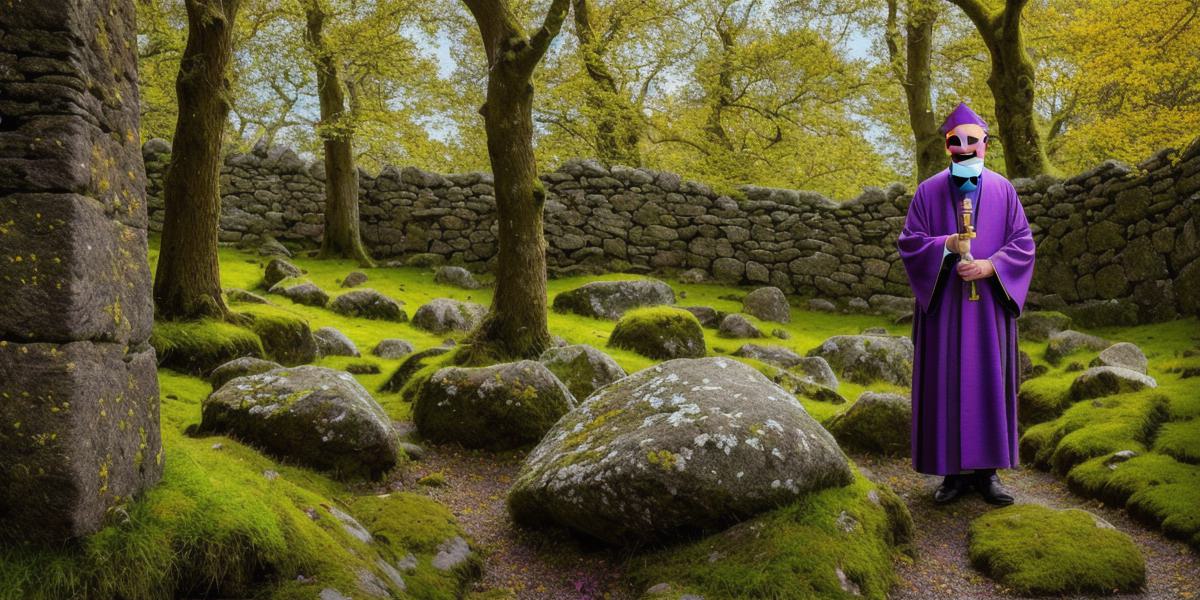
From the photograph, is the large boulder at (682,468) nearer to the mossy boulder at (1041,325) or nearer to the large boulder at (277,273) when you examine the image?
the mossy boulder at (1041,325)

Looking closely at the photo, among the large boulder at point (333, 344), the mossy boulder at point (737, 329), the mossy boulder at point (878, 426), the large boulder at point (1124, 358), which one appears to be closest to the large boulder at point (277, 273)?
the large boulder at point (333, 344)

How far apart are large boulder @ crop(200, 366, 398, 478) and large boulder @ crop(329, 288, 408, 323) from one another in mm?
7739

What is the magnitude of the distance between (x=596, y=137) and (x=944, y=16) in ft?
38.0

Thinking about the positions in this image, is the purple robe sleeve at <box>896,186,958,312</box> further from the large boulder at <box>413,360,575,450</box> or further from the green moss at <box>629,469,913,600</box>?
the large boulder at <box>413,360,575,450</box>

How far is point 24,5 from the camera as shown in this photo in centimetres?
331

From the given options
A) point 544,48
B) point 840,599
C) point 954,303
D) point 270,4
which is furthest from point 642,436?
point 270,4

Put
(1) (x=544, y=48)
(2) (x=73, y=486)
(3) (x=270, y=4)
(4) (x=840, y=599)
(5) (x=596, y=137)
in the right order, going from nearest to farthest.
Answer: (2) (x=73, y=486) < (4) (x=840, y=599) < (1) (x=544, y=48) < (3) (x=270, y=4) < (5) (x=596, y=137)

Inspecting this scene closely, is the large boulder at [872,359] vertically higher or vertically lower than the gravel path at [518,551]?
higher

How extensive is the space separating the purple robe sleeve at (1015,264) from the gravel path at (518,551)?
3.94m

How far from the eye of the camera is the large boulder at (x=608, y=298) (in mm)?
15898

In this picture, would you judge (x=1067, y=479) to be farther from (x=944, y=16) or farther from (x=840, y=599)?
(x=944, y=16)

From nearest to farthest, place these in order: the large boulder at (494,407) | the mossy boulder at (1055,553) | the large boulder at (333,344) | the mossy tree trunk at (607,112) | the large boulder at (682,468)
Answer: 1. the mossy boulder at (1055,553)
2. the large boulder at (682,468)
3. the large boulder at (494,407)
4. the large boulder at (333,344)
5. the mossy tree trunk at (607,112)

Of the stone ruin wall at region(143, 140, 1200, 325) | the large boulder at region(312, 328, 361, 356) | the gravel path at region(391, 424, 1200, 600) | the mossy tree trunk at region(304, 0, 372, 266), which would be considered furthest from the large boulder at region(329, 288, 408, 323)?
the gravel path at region(391, 424, 1200, 600)

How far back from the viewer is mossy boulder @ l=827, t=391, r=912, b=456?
844 centimetres
